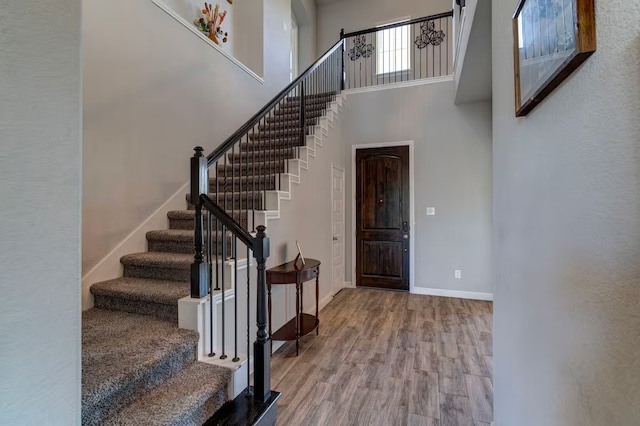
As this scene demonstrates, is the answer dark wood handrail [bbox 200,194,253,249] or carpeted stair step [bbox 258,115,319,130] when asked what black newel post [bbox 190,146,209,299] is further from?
carpeted stair step [bbox 258,115,319,130]

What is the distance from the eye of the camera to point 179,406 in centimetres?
152

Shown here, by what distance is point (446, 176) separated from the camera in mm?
4684

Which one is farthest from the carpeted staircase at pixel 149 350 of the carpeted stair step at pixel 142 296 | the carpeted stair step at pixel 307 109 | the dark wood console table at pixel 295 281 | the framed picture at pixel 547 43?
the carpeted stair step at pixel 307 109

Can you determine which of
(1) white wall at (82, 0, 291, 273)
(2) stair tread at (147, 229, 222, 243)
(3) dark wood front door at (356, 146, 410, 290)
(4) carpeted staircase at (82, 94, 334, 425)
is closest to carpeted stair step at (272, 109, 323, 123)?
(1) white wall at (82, 0, 291, 273)

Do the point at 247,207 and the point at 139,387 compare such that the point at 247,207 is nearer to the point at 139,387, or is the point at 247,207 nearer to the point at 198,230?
the point at 198,230

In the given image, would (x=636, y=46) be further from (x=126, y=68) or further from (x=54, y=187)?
(x=126, y=68)

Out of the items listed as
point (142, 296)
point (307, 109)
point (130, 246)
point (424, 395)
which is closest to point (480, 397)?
point (424, 395)

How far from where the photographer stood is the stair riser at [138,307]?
7.04 feet

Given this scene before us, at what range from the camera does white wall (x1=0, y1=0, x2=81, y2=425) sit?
638mm

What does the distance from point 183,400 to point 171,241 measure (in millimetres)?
1536

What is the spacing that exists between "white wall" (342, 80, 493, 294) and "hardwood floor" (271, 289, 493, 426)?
2.71 ft

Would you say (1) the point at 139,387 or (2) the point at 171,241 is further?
(2) the point at 171,241

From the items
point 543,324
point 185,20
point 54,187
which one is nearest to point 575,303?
point 543,324

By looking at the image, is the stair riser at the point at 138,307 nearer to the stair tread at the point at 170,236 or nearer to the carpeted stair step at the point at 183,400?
the carpeted stair step at the point at 183,400
